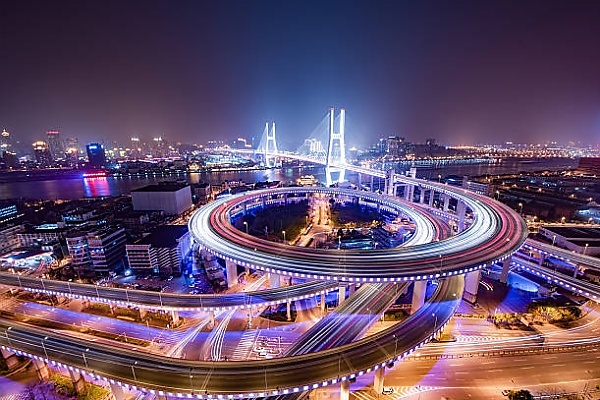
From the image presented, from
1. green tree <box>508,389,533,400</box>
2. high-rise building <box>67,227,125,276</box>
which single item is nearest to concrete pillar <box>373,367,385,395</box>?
green tree <box>508,389,533,400</box>

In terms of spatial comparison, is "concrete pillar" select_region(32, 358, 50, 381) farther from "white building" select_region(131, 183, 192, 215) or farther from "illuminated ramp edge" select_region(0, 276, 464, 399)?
"white building" select_region(131, 183, 192, 215)

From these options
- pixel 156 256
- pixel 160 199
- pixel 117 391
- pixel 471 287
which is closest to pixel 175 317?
pixel 117 391

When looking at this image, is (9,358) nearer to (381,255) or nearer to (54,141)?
(381,255)

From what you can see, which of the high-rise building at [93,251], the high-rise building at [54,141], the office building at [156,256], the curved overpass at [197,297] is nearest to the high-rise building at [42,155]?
the high-rise building at [54,141]

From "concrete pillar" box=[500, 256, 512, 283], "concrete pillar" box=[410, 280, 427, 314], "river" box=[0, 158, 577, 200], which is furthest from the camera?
"river" box=[0, 158, 577, 200]

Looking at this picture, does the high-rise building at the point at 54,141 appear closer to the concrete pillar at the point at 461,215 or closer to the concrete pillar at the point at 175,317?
the concrete pillar at the point at 175,317
